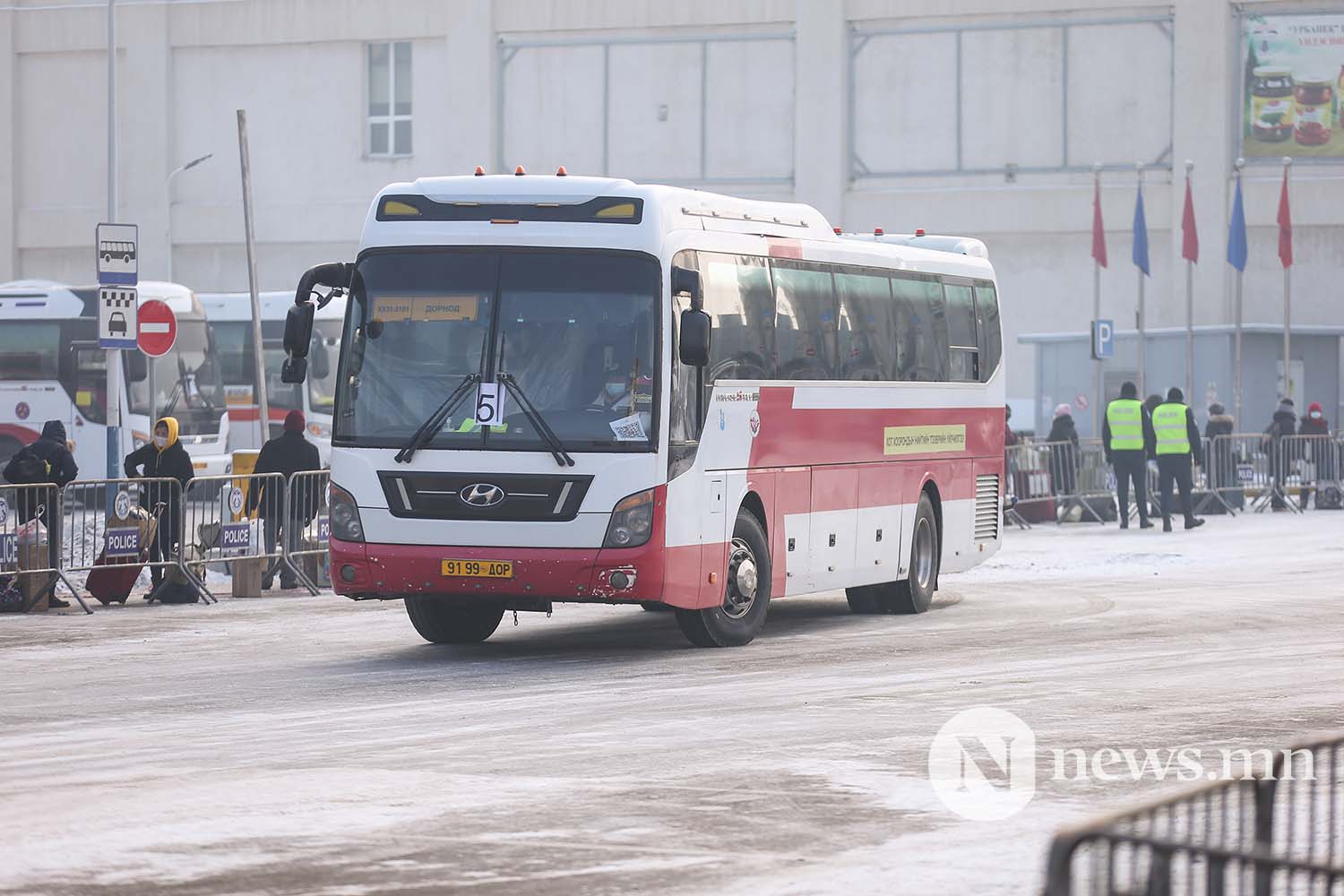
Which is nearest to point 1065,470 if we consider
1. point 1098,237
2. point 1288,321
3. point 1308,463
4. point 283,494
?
point 1308,463

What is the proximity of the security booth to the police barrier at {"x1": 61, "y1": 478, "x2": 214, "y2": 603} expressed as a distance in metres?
27.3

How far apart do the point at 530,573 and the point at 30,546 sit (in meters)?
6.52

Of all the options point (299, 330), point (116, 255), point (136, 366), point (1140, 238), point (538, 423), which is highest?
point (1140, 238)

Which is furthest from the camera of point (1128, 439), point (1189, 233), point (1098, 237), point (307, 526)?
point (1098, 237)

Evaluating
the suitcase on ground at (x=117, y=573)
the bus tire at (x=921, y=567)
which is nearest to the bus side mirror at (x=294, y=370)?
the suitcase on ground at (x=117, y=573)

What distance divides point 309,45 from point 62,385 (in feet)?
76.4

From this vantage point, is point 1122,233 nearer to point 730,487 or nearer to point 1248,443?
point 1248,443

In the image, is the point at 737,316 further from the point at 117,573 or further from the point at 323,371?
the point at 323,371

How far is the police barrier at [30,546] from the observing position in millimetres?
18797

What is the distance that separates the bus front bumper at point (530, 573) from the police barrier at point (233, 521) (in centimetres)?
577

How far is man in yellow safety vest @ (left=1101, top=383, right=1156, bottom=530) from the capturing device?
30.9 m

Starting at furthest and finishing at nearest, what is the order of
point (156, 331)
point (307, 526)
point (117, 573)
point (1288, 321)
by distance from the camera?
point (1288, 321), point (156, 331), point (307, 526), point (117, 573)

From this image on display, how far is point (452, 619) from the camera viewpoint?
16297 millimetres

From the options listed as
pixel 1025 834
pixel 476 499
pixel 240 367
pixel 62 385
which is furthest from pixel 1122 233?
pixel 1025 834
